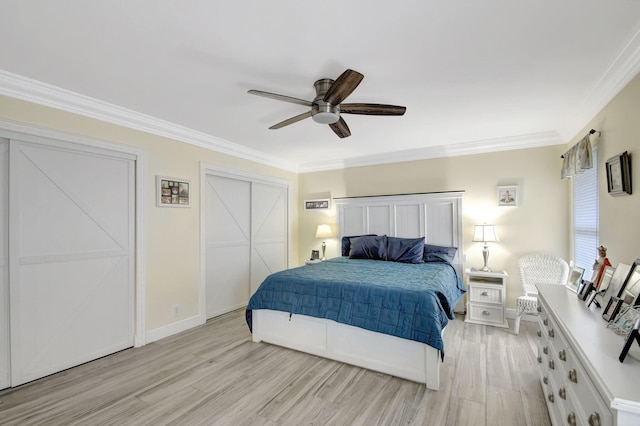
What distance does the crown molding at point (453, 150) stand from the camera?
12.3 ft

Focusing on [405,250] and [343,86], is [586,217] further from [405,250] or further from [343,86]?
[343,86]

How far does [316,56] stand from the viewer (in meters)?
2.00

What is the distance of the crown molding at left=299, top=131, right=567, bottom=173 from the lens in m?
3.75

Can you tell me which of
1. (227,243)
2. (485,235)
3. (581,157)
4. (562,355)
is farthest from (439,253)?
(227,243)

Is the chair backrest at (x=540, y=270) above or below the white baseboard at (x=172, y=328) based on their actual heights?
above

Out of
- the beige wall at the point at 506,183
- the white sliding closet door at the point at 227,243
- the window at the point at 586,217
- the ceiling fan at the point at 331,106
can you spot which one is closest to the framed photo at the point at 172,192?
the white sliding closet door at the point at 227,243

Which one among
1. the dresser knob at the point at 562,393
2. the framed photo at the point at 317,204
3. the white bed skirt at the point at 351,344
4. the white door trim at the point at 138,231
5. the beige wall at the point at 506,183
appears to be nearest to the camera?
the dresser knob at the point at 562,393

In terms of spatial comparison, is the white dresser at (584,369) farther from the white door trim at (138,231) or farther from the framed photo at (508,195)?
the white door trim at (138,231)

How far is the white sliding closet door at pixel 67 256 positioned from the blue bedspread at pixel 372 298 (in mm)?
1396

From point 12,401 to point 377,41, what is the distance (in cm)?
360

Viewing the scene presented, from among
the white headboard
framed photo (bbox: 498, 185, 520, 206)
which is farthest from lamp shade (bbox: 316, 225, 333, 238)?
framed photo (bbox: 498, 185, 520, 206)

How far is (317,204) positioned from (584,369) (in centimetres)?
439

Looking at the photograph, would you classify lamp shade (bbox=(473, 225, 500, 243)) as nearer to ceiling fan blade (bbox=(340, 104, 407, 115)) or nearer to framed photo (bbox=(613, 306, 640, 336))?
ceiling fan blade (bbox=(340, 104, 407, 115))

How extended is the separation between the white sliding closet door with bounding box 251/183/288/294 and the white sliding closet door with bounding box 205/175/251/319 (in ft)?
0.42
